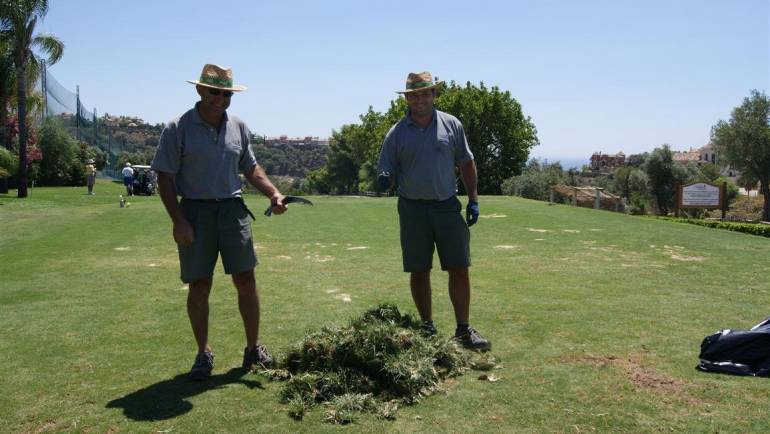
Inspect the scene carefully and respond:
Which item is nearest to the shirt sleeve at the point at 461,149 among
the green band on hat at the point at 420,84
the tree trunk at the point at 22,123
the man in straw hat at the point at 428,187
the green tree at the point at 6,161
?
the man in straw hat at the point at 428,187

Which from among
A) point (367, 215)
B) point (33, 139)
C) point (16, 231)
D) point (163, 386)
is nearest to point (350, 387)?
point (163, 386)

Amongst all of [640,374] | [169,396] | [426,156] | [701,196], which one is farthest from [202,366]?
[701,196]

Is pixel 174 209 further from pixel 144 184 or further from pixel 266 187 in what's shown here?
pixel 144 184

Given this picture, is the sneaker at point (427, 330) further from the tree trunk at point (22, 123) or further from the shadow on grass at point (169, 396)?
the tree trunk at point (22, 123)

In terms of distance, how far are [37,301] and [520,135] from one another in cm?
5587

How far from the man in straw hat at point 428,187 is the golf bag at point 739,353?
1713 mm

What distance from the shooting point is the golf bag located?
181 inches

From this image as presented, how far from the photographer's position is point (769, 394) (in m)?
4.20

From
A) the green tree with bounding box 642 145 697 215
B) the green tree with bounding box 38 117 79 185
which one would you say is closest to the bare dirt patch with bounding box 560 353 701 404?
the green tree with bounding box 38 117 79 185

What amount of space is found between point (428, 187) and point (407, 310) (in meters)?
1.73

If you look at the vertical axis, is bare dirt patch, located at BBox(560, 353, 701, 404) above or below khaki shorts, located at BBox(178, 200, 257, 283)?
below

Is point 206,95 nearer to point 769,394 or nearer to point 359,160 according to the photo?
point 769,394

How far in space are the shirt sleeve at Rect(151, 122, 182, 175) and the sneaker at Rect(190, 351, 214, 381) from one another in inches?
53.2

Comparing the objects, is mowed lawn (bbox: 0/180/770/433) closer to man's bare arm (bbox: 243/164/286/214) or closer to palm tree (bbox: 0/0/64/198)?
man's bare arm (bbox: 243/164/286/214)
